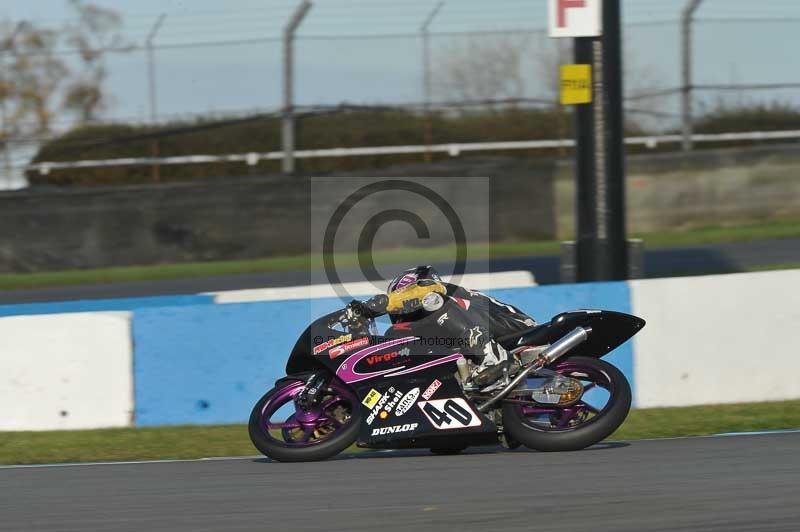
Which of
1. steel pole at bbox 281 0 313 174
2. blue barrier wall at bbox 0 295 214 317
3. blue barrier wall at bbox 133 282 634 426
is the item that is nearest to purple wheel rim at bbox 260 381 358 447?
blue barrier wall at bbox 133 282 634 426

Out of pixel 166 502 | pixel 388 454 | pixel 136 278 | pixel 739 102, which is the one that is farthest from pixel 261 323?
pixel 739 102

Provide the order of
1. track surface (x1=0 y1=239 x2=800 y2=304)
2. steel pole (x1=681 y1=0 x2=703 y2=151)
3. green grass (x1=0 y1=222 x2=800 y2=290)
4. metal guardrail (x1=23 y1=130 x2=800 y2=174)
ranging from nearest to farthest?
track surface (x1=0 y1=239 x2=800 y2=304)
green grass (x1=0 y1=222 x2=800 y2=290)
steel pole (x1=681 y1=0 x2=703 y2=151)
metal guardrail (x1=23 y1=130 x2=800 y2=174)

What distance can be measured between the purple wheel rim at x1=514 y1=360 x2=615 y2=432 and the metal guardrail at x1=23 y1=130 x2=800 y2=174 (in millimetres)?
12917

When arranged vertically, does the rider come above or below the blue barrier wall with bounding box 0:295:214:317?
above

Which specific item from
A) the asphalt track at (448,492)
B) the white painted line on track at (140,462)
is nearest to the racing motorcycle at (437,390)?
the asphalt track at (448,492)

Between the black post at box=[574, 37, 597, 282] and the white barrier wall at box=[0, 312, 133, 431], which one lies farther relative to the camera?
the black post at box=[574, 37, 597, 282]

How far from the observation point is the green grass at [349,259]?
17.3 m

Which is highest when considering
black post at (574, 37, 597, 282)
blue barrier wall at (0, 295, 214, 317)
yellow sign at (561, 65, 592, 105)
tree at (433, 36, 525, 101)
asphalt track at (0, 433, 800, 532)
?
tree at (433, 36, 525, 101)

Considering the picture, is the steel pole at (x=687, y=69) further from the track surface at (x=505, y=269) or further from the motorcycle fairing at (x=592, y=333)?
the motorcycle fairing at (x=592, y=333)

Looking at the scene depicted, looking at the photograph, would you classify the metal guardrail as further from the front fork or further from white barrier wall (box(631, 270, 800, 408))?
the front fork

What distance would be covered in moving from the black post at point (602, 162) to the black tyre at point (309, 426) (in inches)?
152

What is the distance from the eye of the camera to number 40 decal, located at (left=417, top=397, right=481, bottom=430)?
22.4ft

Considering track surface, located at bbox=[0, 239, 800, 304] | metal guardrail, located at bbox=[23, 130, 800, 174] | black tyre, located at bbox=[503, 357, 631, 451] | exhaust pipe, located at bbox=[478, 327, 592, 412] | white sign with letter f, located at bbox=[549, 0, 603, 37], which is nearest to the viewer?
black tyre, located at bbox=[503, 357, 631, 451]

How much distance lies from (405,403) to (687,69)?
1380 centimetres
